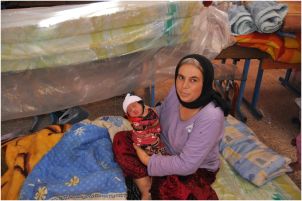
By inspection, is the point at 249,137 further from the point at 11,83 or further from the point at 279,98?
the point at 11,83

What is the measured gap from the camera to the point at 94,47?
53.6 inches

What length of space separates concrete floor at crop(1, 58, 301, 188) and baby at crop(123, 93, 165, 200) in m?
0.75

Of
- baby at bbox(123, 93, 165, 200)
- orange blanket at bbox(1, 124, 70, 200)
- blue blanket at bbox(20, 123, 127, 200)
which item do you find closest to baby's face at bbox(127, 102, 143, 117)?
baby at bbox(123, 93, 165, 200)

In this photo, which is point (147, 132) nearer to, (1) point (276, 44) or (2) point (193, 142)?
(2) point (193, 142)

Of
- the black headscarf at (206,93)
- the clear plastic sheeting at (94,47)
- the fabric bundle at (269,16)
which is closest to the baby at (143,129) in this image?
the black headscarf at (206,93)

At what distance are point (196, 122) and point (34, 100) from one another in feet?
2.92

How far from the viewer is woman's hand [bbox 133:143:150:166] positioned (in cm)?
118

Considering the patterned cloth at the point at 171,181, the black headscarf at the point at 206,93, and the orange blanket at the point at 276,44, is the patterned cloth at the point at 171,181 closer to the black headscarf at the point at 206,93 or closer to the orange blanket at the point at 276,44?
the black headscarf at the point at 206,93

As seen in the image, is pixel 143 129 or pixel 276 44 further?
pixel 276 44

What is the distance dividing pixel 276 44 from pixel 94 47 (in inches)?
40.5

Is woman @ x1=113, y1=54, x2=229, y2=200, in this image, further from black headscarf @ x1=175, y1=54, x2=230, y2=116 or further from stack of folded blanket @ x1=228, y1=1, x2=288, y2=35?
stack of folded blanket @ x1=228, y1=1, x2=288, y2=35

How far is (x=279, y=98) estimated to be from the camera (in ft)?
7.98

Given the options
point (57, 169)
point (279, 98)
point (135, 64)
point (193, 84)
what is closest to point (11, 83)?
point (57, 169)

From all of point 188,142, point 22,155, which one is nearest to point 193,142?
point 188,142
